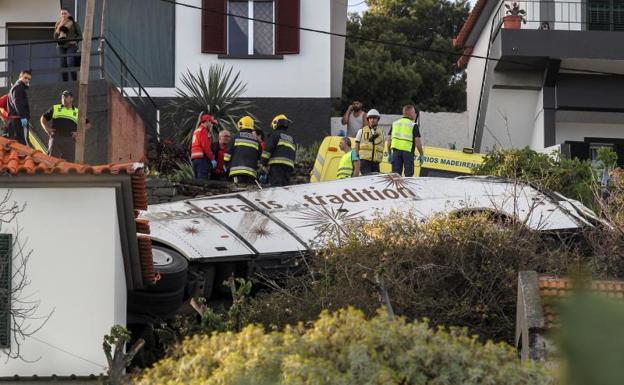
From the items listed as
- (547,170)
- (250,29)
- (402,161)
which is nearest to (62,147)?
(402,161)

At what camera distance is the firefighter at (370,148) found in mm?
18391

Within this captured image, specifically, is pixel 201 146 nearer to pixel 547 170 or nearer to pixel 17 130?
pixel 17 130

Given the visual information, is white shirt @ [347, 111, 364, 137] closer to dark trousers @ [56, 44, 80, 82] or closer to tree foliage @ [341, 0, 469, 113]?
dark trousers @ [56, 44, 80, 82]

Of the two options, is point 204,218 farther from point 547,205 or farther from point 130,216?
point 547,205

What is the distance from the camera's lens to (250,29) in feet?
85.2

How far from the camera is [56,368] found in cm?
1090

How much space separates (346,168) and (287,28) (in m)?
7.68

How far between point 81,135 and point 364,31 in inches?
1131

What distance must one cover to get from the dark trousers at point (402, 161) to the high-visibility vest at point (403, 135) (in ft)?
0.21

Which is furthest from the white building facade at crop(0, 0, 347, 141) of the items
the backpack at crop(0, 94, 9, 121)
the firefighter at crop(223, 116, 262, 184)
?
the firefighter at crop(223, 116, 262, 184)

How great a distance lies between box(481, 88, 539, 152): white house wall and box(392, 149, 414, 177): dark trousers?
355 inches

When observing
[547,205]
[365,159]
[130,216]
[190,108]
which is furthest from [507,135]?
[130,216]

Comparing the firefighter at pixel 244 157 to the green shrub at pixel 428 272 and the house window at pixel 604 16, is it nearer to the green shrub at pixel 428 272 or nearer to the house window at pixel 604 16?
the green shrub at pixel 428 272

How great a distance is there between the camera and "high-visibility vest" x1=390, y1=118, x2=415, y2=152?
17.8 m
